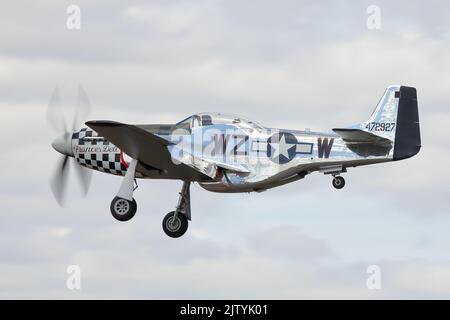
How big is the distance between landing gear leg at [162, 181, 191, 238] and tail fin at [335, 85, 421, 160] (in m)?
4.40

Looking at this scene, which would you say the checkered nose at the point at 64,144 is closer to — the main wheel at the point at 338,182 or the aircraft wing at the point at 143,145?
the aircraft wing at the point at 143,145

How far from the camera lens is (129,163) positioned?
32.1 metres

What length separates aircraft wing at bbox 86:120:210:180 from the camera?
30219 mm

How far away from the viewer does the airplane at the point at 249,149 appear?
102 ft

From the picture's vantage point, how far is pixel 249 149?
31.5m

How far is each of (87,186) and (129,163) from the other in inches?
71.6

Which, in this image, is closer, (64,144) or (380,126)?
(380,126)

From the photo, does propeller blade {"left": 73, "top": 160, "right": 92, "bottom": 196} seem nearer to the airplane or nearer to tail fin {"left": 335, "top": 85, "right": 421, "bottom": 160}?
the airplane

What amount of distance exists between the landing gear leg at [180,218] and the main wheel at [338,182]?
3.87 metres

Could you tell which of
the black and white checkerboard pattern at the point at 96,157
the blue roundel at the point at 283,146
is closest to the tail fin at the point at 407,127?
the blue roundel at the point at 283,146

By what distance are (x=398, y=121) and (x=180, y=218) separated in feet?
18.8

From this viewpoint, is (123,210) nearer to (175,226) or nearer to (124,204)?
(124,204)

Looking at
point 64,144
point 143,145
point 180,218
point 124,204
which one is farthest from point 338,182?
point 64,144

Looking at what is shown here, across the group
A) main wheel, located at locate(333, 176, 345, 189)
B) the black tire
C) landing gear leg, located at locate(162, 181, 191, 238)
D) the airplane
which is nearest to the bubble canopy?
the airplane
